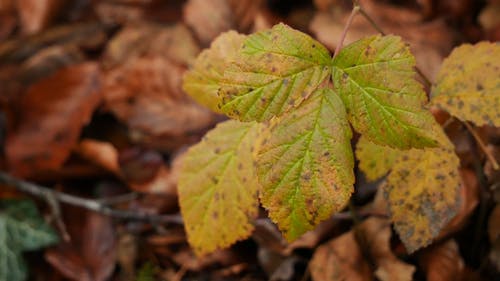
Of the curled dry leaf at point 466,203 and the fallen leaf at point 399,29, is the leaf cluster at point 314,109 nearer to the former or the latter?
the curled dry leaf at point 466,203

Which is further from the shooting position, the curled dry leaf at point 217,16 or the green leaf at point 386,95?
the curled dry leaf at point 217,16

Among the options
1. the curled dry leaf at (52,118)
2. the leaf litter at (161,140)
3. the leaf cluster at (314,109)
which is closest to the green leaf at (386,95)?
the leaf cluster at (314,109)

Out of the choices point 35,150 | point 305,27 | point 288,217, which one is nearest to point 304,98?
point 288,217

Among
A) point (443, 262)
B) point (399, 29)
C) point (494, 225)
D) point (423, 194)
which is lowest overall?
point (443, 262)

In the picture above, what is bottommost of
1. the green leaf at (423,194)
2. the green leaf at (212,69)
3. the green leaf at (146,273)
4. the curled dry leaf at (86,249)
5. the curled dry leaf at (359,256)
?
the curled dry leaf at (86,249)

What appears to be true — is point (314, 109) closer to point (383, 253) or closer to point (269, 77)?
point (269, 77)

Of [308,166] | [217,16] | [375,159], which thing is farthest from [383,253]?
[217,16]

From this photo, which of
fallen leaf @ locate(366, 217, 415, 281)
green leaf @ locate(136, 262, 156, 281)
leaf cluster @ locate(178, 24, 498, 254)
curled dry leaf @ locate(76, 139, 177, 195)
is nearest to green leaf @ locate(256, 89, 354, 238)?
leaf cluster @ locate(178, 24, 498, 254)
